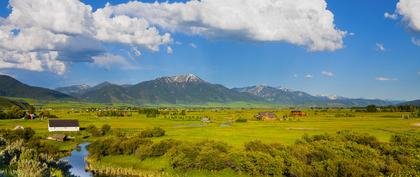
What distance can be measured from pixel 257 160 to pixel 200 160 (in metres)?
8.89

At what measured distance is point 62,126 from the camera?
117250 mm

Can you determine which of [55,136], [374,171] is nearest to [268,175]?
[374,171]

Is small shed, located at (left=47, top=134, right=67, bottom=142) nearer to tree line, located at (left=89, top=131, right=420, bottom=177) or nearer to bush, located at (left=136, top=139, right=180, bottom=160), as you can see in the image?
bush, located at (left=136, top=139, right=180, bottom=160)

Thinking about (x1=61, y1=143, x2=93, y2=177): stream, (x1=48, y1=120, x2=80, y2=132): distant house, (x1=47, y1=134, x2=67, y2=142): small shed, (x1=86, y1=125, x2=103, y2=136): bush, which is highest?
(x1=48, y1=120, x2=80, y2=132): distant house

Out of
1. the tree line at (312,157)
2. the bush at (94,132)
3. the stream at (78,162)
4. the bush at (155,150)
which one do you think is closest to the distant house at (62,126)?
the bush at (94,132)

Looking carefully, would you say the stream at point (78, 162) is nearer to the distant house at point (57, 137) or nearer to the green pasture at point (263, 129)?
the distant house at point (57, 137)

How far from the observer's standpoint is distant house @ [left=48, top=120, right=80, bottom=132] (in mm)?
116250

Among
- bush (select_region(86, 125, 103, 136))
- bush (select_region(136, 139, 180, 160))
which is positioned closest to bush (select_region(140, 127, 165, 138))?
bush (select_region(86, 125, 103, 136))

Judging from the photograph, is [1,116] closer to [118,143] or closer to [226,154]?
[118,143]

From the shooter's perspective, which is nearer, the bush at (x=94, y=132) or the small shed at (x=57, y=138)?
the small shed at (x=57, y=138)

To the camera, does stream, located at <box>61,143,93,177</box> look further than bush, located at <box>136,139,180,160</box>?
No

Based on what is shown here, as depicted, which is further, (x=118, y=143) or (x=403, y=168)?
(x=118, y=143)

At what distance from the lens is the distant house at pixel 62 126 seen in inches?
4577

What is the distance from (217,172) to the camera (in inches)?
2328
